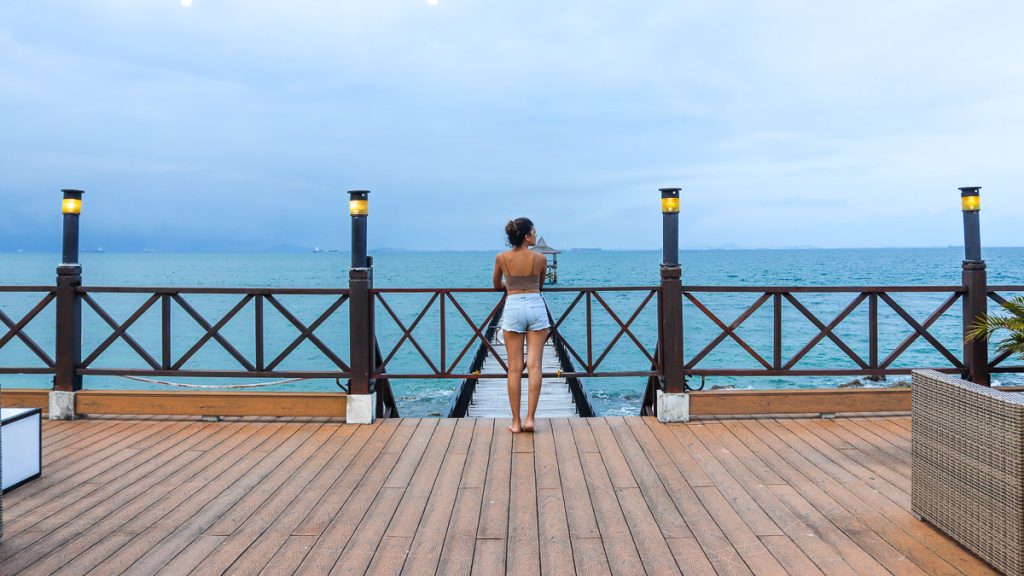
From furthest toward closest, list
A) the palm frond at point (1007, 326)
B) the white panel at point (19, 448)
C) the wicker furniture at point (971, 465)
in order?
1. the palm frond at point (1007, 326)
2. the white panel at point (19, 448)
3. the wicker furniture at point (971, 465)

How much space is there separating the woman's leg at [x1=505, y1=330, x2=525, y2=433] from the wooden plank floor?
0.15 m

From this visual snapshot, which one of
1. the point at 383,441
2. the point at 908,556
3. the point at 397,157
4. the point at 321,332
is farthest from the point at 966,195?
the point at 397,157

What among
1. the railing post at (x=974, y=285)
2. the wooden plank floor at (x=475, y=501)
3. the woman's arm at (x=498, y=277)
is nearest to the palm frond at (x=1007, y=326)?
the railing post at (x=974, y=285)

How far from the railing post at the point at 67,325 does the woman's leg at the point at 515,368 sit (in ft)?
11.1

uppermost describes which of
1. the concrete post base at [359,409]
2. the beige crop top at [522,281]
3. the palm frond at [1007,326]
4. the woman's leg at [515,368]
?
the beige crop top at [522,281]

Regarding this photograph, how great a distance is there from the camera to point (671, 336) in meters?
4.51

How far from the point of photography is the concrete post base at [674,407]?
4.45 meters

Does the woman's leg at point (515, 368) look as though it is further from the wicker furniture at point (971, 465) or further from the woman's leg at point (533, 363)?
the wicker furniture at point (971, 465)

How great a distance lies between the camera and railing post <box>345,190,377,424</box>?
446 cm

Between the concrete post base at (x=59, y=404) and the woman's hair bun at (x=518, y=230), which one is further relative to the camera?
the concrete post base at (x=59, y=404)

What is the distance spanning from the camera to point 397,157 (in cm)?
6619

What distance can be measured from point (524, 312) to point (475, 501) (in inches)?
56.9

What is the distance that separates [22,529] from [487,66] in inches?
821

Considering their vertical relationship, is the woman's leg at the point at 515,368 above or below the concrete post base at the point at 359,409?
above
